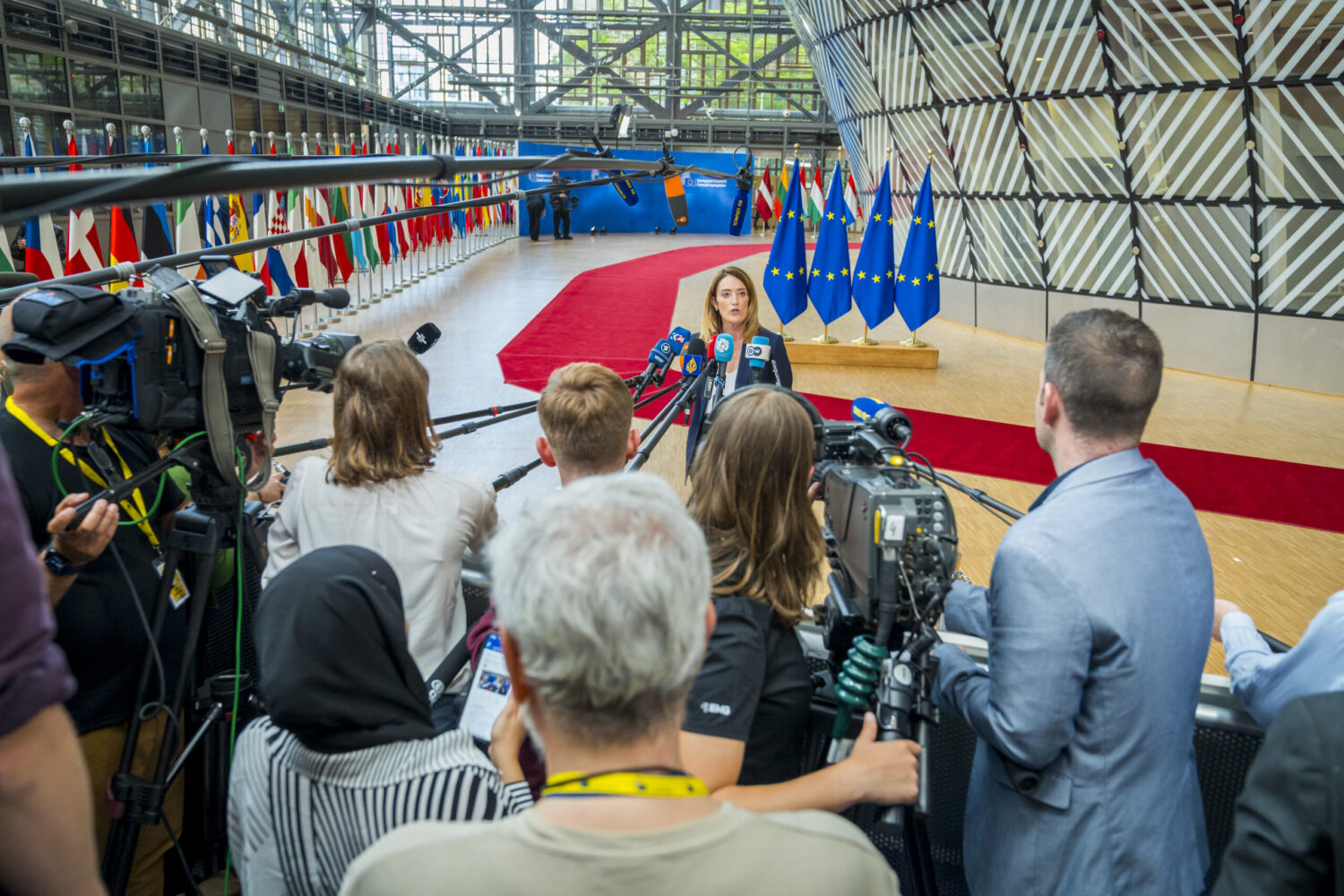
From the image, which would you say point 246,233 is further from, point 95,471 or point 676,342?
point 95,471

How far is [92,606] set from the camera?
2.11m

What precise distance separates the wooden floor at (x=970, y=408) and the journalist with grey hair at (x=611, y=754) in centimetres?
86

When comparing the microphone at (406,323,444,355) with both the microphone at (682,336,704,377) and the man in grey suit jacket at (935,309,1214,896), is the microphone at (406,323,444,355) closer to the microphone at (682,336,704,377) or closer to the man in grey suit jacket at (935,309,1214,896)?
the microphone at (682,336,704,377)

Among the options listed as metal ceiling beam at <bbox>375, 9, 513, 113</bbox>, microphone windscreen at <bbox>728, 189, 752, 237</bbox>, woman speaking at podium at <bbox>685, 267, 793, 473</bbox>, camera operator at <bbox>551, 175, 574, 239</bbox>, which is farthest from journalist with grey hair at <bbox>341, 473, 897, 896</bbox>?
metal ceiling beam at <bbox>375, 9, 513, 113</bbox>

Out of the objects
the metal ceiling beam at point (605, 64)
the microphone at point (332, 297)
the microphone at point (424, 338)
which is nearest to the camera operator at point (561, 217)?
the metal ceiling beam at point (605, 64)

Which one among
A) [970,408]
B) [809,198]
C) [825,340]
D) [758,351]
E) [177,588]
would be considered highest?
[809,198]

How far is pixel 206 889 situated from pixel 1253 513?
5.65 m

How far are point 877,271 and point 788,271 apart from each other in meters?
0.98

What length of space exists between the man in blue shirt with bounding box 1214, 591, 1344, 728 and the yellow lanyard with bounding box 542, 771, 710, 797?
115 centimetres

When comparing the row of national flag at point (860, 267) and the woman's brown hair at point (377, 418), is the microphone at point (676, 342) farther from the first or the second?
the row of national flag at point (860, 267)

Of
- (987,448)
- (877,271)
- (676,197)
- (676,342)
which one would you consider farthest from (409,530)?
(877,271)

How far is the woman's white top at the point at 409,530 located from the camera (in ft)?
7.25

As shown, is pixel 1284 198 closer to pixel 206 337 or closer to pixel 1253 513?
pixel 1253 513

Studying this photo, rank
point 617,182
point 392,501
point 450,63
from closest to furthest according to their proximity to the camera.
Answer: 1. point 392,501
2. point 617,182
3. point 450,63
